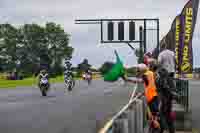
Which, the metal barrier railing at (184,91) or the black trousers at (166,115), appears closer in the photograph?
the black trousers at (166,115)

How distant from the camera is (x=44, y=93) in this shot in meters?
29.8

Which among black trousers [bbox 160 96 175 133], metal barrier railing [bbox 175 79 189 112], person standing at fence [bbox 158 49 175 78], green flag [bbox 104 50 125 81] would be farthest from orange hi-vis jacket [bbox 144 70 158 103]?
green flag [bbox 104 50 125 81]

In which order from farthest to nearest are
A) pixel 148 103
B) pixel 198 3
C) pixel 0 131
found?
pixel 198 3 → pixel 0 131 → pixel 148 103

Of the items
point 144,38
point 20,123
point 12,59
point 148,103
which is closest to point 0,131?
point 20,123

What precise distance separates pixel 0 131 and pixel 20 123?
79.0 inches

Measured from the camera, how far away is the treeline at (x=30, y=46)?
131625mm

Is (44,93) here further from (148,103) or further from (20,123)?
(148,103)

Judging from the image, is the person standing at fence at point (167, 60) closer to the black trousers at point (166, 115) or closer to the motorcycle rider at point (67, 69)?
the black trousers at point (166, 115)

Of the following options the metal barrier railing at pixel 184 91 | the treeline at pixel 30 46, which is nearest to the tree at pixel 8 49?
the treeline at pixel 30 46

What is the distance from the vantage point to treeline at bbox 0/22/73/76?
13162 centimetres

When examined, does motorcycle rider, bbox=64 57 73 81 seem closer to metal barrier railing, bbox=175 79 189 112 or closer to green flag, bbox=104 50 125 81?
metal barrier railing, bbox=175 79 189 112

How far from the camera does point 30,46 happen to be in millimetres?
136625

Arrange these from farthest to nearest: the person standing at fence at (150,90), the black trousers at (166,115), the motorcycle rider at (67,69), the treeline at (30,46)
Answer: the treeline at (30,46)
the motorcycle rider at (67,69)
the black trousers at (166,115)
the person standing at fence at (150,90)

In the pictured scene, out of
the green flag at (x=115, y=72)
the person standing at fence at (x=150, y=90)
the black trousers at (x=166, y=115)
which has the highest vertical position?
the green flag at (x=115, y=72)
